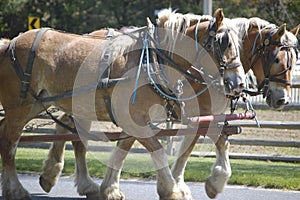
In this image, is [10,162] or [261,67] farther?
[261,67]

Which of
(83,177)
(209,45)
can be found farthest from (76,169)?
(209,45)

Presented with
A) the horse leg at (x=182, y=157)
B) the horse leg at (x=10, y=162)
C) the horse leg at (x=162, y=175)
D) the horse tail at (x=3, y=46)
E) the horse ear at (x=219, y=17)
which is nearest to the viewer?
the horse leg at (x=162, y=175)

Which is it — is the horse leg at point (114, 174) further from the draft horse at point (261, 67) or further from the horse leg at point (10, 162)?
the horse leg at point (10, 162)

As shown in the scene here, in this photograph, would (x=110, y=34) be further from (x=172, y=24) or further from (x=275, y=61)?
(x=275, y=61)

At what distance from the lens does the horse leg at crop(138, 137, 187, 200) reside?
21.9ft

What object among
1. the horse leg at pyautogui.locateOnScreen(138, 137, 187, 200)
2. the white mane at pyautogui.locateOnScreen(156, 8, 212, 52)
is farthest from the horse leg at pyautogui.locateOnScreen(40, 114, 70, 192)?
the white mane at pyautogui.locateOnScreen(156, 8, 212, 52)

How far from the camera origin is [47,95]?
7.80 meters

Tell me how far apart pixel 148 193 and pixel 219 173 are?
136 cm

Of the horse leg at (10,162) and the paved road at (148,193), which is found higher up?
the horse leg at (10,162)

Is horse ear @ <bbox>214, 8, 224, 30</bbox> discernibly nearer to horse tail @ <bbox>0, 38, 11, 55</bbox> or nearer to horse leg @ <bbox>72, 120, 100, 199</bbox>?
horse leg @ <bbox>72, 120, 100, 199</bbox>

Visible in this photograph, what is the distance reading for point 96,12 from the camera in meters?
27.8

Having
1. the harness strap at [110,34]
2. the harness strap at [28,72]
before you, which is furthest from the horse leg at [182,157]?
the harness strap at [28,72]

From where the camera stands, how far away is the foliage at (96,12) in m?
25.9

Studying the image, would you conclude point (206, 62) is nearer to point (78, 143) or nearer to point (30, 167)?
point (78, 143)
